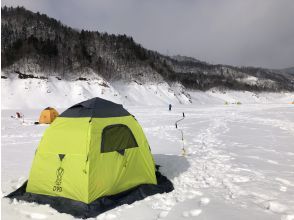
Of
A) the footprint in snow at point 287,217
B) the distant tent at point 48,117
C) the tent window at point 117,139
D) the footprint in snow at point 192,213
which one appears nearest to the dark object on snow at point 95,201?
the tent window at point 117,139

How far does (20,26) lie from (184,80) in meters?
71.3

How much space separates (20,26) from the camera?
73000 mm

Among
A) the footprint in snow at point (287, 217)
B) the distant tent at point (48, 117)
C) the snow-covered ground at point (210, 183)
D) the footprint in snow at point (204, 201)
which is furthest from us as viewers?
the distant tent at point (48, 117)

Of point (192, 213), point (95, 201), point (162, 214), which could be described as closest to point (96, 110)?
point (95, 201)

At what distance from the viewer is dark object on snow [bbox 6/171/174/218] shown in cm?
595

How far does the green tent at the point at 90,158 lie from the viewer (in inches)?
249

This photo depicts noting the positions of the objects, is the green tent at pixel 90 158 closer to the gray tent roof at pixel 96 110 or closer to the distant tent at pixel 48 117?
the gray tent roof at pixel 96 110

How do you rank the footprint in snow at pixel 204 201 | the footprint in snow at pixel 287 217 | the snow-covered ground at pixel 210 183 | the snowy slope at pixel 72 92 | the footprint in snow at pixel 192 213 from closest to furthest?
the footprint in snow at pixel 287 217, the footprint in snow at pixel 192 213, the snow-covered ground at pixel 210 183, the footprint in snow at pixel 204 201, the snowy slope at pixel 72 92

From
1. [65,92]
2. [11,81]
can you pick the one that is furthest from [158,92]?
[11,81]

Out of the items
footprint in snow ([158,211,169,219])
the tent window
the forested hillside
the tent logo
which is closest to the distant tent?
the tent window

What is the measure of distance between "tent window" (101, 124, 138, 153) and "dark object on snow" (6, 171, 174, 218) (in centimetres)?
103

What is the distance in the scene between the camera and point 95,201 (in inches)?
241

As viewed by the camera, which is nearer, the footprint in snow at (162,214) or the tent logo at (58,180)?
the footprint in snow at (162,214)

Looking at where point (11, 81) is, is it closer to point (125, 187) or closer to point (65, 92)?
point (65, 92)
